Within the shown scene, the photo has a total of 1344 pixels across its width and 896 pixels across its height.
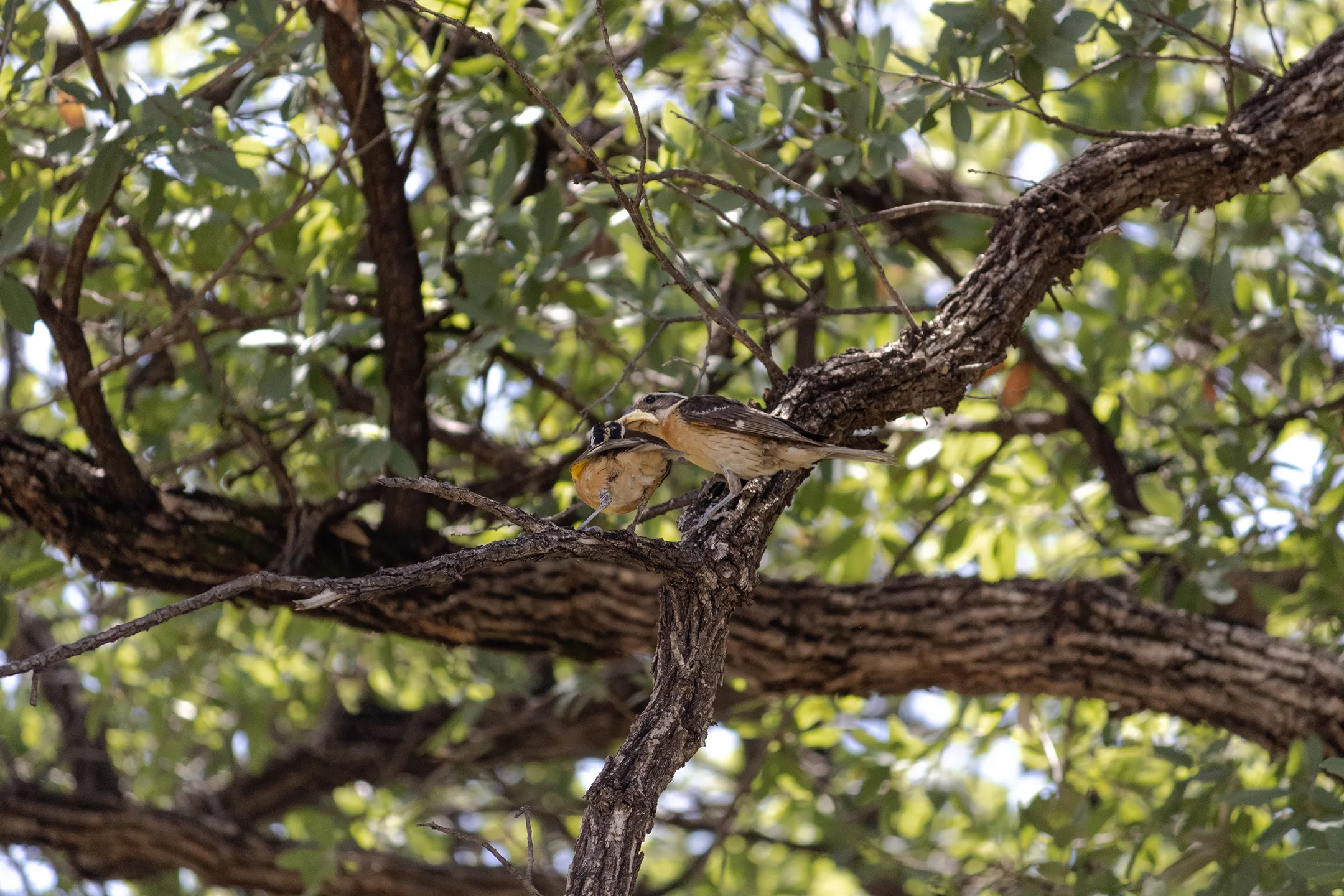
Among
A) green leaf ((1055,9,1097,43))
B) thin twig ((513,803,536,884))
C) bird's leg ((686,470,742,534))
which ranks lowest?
thin twig ((513,803,536,884))

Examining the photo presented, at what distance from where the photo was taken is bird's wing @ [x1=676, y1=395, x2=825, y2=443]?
3158 mm

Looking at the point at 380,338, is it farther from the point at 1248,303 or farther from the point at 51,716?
the point at 51,716

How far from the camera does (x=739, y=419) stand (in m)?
3.24

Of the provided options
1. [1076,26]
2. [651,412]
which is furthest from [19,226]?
[1076,26]

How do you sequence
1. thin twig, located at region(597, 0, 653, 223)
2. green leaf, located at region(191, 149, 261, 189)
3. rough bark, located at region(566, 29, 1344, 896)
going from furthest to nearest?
green leaf, located at region(191, 149, 261, 189), rough bark, located at region(566, 29, 1344, 896), thin twig, located at region(597, 0, 653, 223)

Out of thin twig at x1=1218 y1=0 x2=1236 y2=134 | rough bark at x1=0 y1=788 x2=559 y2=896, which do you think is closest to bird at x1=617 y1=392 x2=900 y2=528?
thin twig at x1=1218 y1=0 x2=1236 y2=134

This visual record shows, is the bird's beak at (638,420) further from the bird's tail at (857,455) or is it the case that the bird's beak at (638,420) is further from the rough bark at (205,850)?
the rough bark at (205,850)

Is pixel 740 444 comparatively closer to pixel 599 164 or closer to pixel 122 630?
pixel 599 164

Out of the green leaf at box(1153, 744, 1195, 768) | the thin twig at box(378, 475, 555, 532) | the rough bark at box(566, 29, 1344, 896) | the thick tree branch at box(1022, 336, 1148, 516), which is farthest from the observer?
the thick tree branch at box(1022, 336, 1148, 516)

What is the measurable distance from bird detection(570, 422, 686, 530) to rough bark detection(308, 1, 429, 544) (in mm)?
1146

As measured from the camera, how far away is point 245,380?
17.4ft

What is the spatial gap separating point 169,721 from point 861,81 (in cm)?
553

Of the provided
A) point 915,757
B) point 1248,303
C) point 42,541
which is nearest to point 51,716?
point 42,541

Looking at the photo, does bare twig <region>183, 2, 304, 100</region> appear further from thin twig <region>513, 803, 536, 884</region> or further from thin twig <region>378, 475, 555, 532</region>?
thin twig <region>513, 803, 536, 884</region>
